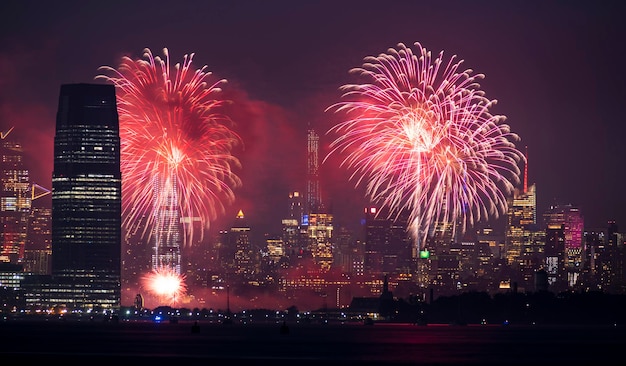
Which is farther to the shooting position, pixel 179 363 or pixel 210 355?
pixel 210 355

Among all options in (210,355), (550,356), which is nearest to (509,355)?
(550,356)

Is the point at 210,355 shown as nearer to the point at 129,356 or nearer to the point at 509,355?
the point at 129,356

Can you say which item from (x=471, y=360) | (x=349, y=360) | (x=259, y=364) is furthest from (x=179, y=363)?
(x=471, y=360)

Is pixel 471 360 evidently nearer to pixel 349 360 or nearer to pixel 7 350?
pixel 349 360

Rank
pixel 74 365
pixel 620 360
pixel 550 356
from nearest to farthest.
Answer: pixel 74 365
pixel 620 360
pixel 550 356

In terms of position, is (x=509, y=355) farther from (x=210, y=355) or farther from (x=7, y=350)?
(x=7, y=350)

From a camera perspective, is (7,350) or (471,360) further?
(7,350)

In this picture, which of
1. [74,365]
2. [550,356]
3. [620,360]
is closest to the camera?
[74,365]
